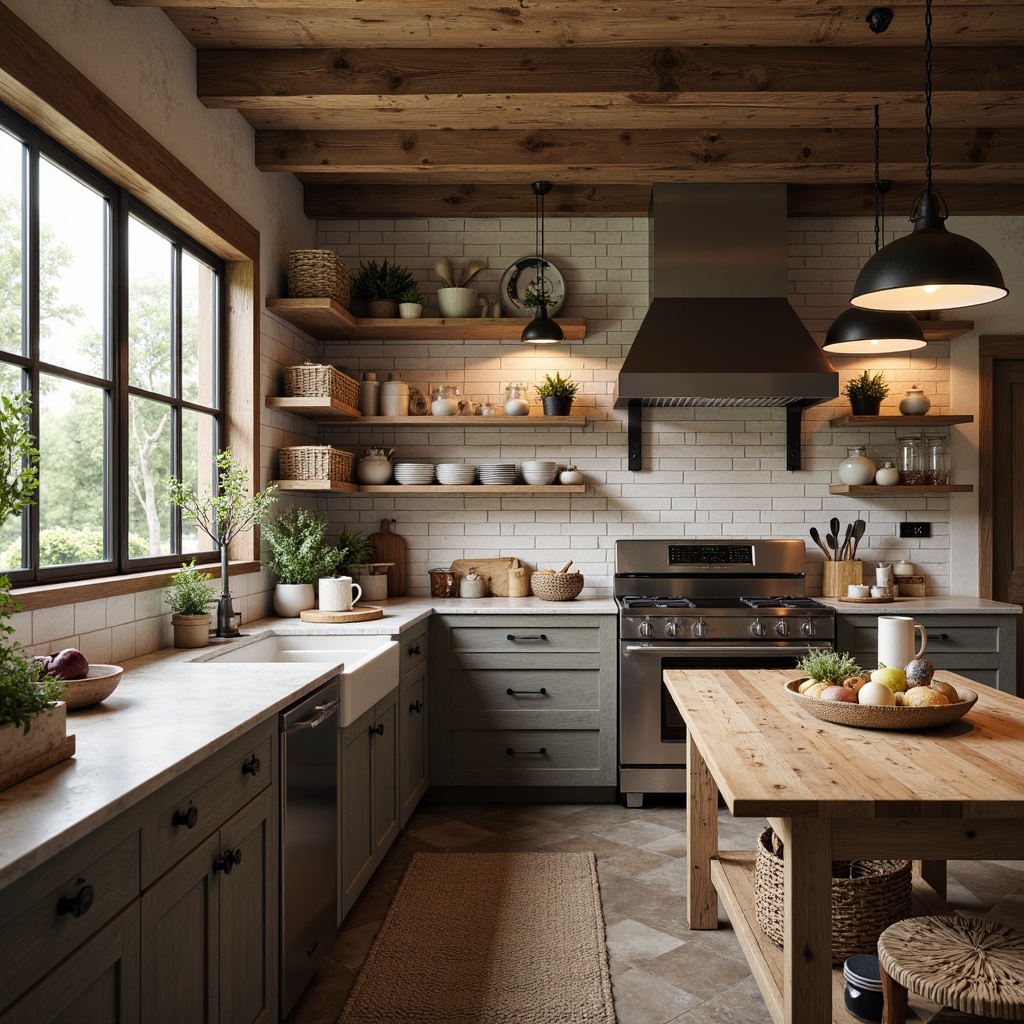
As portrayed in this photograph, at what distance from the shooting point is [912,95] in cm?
348

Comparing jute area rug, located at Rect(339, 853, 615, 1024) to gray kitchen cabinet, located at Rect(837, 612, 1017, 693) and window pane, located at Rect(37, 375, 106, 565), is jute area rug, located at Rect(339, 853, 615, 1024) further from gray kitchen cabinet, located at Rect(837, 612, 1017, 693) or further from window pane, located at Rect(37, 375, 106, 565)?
gray kitchen cabinet, located at Rect(837, 612, 1017, 693)

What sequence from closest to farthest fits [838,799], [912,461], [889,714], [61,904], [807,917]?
1. [61,904]
2. [838,799]
3. [807,917]
4. [889,714]
5. [912,461]

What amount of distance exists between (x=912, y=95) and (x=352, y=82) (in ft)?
7.14

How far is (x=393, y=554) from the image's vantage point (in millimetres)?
4934

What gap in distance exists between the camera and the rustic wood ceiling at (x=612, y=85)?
3.15 m

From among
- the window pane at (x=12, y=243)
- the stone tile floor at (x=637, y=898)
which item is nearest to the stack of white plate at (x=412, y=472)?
the stone tile floor at (x=637, y=898)

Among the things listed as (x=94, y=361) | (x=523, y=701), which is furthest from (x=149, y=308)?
(x=523, y=701)

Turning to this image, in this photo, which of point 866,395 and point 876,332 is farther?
point 866,395

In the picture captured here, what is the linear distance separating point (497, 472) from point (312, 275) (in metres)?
1.35

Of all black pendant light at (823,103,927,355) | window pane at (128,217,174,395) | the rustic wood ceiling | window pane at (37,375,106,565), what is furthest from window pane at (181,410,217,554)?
black pendant light at (823,103,927,355)

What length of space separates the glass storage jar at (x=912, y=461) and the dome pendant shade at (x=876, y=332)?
1.70m

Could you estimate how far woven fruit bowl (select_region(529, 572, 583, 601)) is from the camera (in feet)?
15.0

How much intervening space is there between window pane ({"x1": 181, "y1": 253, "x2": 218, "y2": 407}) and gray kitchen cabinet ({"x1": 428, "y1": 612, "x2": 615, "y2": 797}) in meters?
1.49

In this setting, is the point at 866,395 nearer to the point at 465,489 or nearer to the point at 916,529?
the point at 916,529
